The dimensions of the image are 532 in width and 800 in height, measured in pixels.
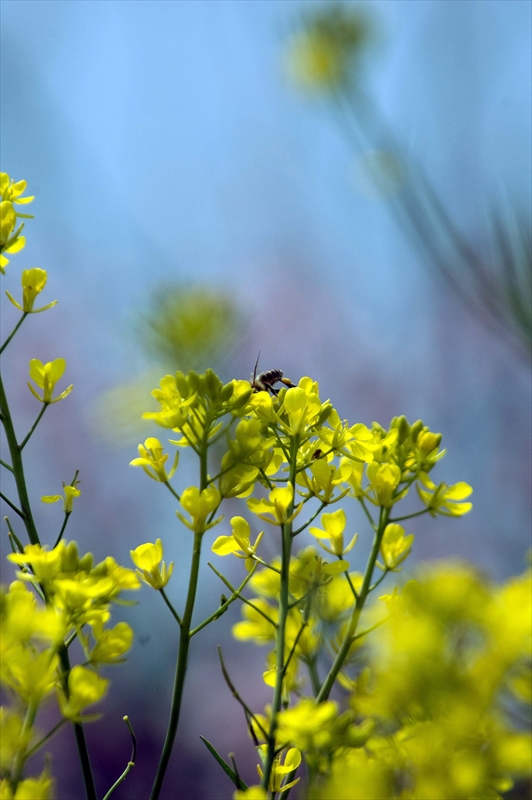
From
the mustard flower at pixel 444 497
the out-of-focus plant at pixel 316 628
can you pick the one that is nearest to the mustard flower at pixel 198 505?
the out-of-focus plant at pixel 316 628

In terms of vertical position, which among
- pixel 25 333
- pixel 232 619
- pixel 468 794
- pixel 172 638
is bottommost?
pixel 468 794

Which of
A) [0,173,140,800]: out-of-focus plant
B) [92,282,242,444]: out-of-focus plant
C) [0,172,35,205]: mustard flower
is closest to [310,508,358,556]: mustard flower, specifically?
[0,173,140,800]: out-of-focus plant

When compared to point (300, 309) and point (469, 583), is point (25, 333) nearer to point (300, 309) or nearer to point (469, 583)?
point (300, 309)

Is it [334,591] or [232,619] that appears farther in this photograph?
[232,619]

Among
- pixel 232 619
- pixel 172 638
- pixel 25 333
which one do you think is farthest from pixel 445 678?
pixel 25 333

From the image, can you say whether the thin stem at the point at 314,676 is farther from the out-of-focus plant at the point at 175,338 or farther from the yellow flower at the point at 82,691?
the out-of-focus plant at the point at 175,338

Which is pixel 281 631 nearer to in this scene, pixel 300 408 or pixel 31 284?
pixel 300 408
